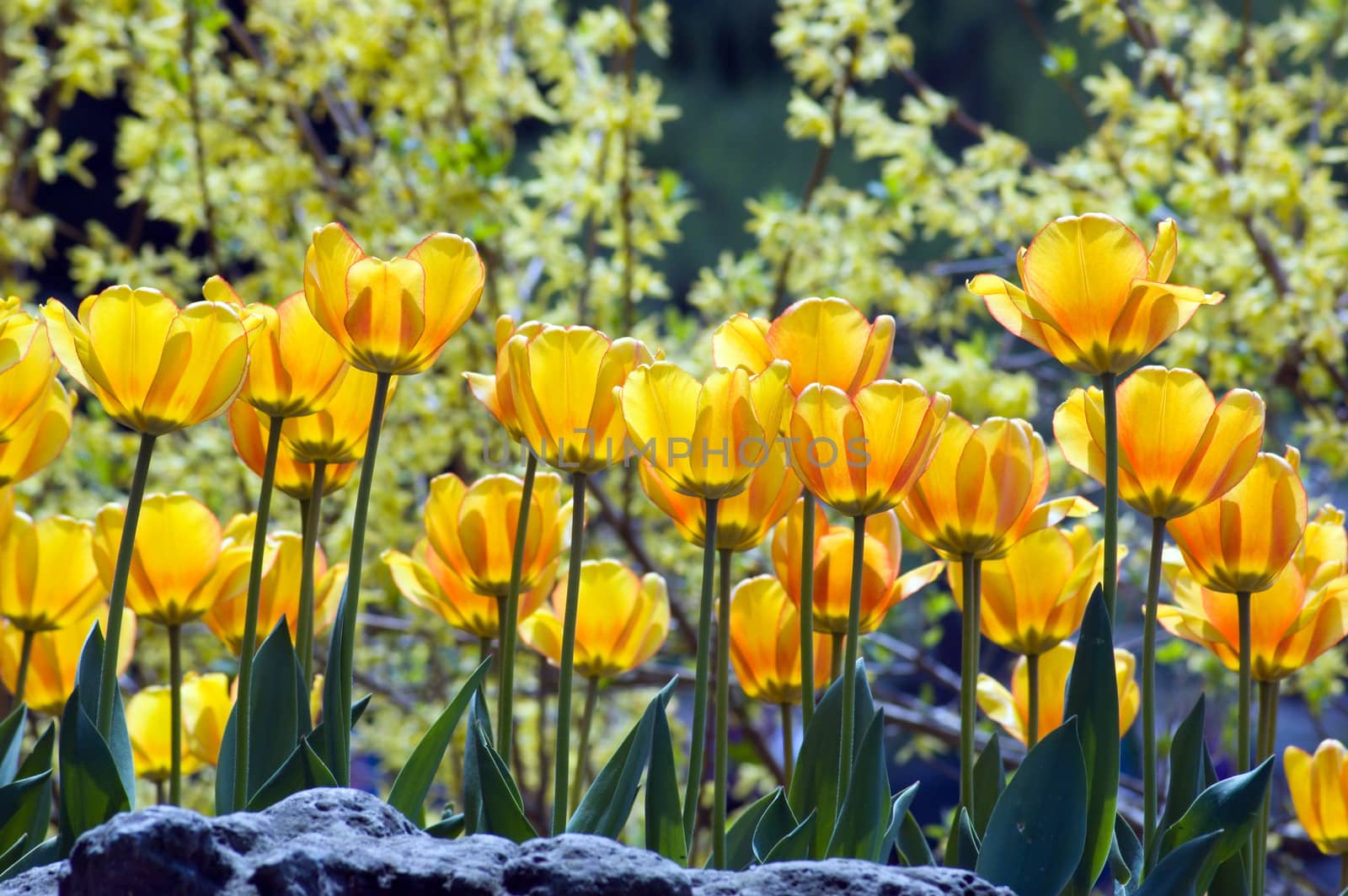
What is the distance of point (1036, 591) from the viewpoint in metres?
0.63

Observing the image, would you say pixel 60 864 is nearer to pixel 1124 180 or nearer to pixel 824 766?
pixel 824 766

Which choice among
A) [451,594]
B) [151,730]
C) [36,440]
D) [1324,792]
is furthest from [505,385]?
[1324,792]

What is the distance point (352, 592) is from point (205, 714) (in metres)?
0.23

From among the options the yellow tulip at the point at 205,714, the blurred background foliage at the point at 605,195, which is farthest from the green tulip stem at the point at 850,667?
the blurred background foliage at the point at 605,195

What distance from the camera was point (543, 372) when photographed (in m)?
0.54

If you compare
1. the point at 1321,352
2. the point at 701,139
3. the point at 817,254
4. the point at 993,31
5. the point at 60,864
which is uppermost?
the point at 993,31

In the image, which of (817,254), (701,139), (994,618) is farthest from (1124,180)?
(701,139)

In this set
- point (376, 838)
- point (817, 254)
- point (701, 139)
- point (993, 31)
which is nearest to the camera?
point (376, 838)

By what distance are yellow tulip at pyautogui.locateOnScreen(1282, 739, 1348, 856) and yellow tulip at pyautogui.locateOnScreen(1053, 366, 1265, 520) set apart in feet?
0.73

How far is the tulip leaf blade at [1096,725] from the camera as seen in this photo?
0.51 meters

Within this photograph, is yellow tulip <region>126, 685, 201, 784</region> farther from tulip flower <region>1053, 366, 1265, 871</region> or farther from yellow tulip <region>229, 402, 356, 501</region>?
tulip flower <region>1053, 366, 1265, 871</region>

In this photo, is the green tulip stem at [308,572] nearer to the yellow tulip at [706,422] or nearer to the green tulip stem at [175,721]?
the green tulip stem at [175,721]

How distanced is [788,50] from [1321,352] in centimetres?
97

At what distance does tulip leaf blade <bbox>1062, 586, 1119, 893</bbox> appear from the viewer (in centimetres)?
51
